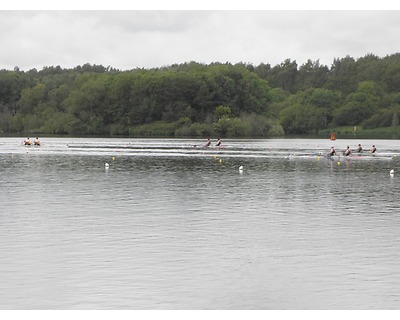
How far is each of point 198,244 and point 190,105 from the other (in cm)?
12864

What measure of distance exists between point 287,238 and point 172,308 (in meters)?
7.26

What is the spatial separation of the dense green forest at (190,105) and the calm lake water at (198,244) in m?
107

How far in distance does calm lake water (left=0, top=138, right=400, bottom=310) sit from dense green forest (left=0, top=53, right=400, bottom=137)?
107m

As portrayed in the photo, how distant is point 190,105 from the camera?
147250 millimetres

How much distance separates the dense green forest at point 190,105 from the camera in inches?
5709

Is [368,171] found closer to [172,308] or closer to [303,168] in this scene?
[303,168]

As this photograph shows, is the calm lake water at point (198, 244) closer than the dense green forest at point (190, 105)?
Yes

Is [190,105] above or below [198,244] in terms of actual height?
above

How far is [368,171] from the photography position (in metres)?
46.7

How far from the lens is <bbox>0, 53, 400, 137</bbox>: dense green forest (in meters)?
145

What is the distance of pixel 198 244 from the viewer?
63.4 ft

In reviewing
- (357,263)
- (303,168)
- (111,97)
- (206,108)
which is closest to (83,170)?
(303,168)

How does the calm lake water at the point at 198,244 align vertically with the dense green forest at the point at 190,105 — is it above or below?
below

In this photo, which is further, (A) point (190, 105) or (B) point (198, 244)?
(A) point (190, 105)
